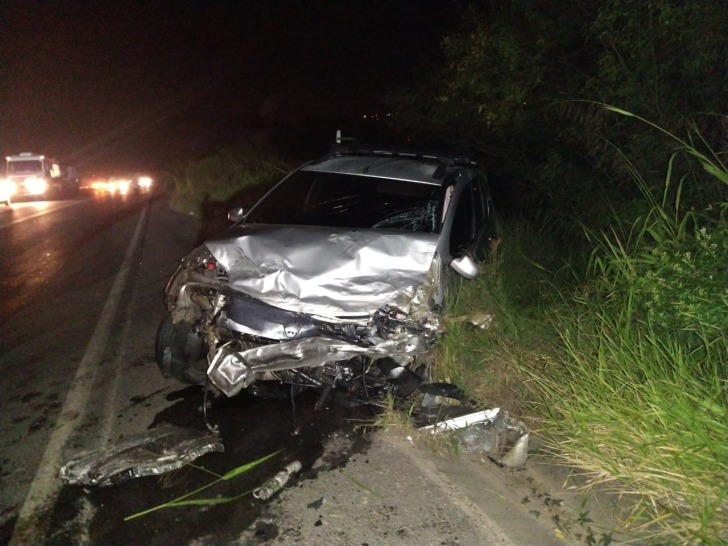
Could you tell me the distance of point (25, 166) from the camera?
25.0m

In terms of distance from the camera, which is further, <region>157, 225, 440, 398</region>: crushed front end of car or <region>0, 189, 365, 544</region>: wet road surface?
<region>157, 225, 440, 398</region>: crushed front end of car

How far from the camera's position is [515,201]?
9953mm

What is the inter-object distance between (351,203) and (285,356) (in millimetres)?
2040

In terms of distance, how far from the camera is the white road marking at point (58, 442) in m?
3.05

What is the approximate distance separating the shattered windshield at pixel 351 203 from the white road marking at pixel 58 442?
1910 millimetres

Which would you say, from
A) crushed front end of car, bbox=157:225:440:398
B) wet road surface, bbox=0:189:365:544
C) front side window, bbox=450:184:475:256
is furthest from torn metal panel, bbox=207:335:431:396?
front side window, bbox=450:184:475:256

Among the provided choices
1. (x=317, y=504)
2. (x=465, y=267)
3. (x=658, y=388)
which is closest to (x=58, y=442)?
(x=317, y=504)

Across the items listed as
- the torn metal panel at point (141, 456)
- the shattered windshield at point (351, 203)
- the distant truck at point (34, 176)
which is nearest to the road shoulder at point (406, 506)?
the torn metal panel at point (141, 456)

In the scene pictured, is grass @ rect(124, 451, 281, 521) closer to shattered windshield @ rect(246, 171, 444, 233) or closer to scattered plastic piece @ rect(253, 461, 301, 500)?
scattered plastic piece @ rect(253, 461, 301, 500)

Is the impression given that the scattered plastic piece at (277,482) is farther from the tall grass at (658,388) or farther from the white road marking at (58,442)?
the tall grass at (658,388)

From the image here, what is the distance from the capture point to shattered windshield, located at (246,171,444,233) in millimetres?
5250

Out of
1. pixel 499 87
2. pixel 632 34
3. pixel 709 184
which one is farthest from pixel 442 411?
pixel 499 87

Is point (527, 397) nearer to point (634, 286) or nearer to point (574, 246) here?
point (634, 286)

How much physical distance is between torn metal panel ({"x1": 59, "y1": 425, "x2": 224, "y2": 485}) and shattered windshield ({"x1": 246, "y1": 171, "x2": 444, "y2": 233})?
2104 millimetres
